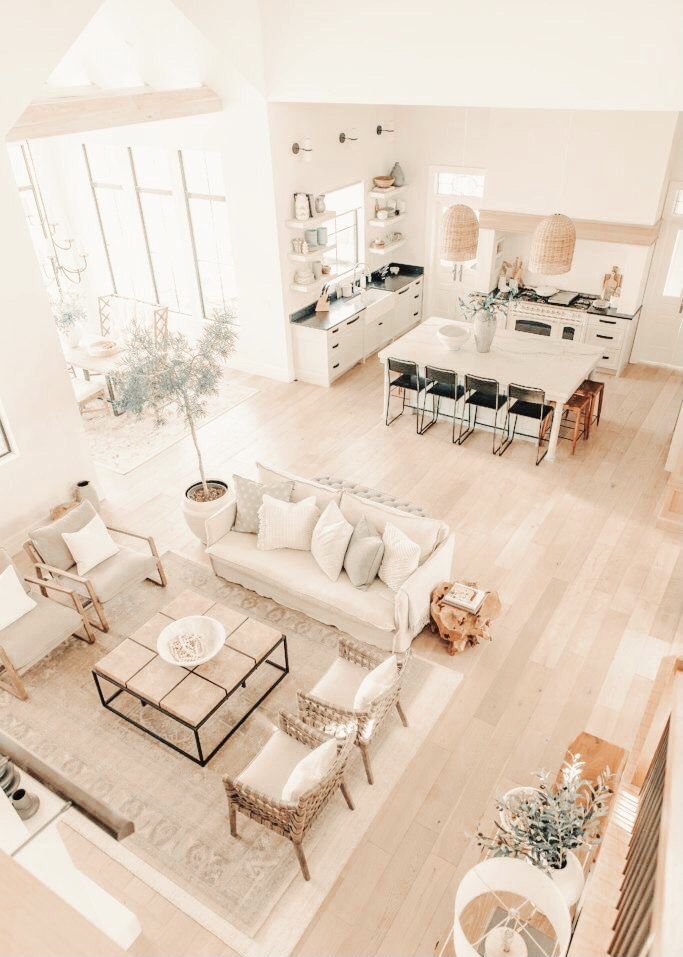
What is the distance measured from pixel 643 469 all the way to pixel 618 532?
1264 millimetres

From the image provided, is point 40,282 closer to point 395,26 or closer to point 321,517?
point 321,517

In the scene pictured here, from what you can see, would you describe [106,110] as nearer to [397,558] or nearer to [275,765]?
[397,558]

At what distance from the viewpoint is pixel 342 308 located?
9.34 meters

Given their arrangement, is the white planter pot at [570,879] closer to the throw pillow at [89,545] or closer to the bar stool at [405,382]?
the throw pillow at [89,545]

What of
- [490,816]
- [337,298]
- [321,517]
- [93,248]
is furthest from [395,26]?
[490,816]

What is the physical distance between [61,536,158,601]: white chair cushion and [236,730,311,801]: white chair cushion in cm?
203

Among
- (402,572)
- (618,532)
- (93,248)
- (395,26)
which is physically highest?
(395,26)

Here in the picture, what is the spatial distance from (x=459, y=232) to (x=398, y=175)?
3830 mm

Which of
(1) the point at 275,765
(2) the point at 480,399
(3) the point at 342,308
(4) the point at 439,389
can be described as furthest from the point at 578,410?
(1) the point at 275,765

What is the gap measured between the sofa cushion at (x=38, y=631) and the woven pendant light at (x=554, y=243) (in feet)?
16.8

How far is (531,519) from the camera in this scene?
6.63 m

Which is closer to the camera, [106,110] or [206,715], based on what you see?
[206,715]

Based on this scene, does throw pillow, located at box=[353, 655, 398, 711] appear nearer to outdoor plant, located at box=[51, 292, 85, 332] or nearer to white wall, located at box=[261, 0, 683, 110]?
white wall, located at box=[261, 0, 683, 110]

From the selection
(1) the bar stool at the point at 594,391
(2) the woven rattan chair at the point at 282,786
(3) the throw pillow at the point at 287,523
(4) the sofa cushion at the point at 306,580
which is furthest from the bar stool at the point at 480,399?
(2) the woven rattan chair at the point at 282,786
